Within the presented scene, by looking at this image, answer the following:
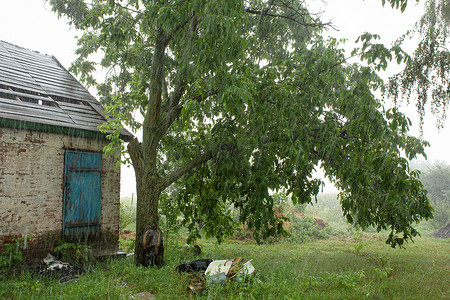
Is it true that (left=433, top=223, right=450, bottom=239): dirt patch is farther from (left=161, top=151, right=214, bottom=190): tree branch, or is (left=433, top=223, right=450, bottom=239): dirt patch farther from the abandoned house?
the abandoned house

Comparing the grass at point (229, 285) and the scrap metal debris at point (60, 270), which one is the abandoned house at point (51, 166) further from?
the grass at point (229, 285)

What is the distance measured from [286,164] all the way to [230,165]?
4.02ft

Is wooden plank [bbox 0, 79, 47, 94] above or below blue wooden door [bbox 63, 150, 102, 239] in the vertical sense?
above

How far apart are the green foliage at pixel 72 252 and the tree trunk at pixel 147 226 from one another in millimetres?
1289

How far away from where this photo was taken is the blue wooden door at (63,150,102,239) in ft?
25.8

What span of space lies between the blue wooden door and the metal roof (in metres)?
0.86

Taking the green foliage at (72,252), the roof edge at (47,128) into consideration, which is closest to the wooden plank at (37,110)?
the roof edge at (47,128)

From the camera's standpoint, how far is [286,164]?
22.6ft

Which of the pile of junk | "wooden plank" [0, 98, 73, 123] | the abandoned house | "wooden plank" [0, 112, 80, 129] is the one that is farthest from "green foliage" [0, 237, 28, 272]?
the pile of junk

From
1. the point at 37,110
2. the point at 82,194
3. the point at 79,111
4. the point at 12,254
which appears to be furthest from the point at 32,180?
the point at 79,111

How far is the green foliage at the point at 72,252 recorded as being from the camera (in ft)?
24.5

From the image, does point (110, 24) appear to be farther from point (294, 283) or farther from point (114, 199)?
point (294, 283)

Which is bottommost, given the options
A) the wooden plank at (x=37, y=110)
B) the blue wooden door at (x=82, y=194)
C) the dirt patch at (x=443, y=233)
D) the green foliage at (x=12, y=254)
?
the dirt patch at (x=443, y=233)

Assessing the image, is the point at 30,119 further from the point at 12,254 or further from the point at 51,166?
the point at 12,254
